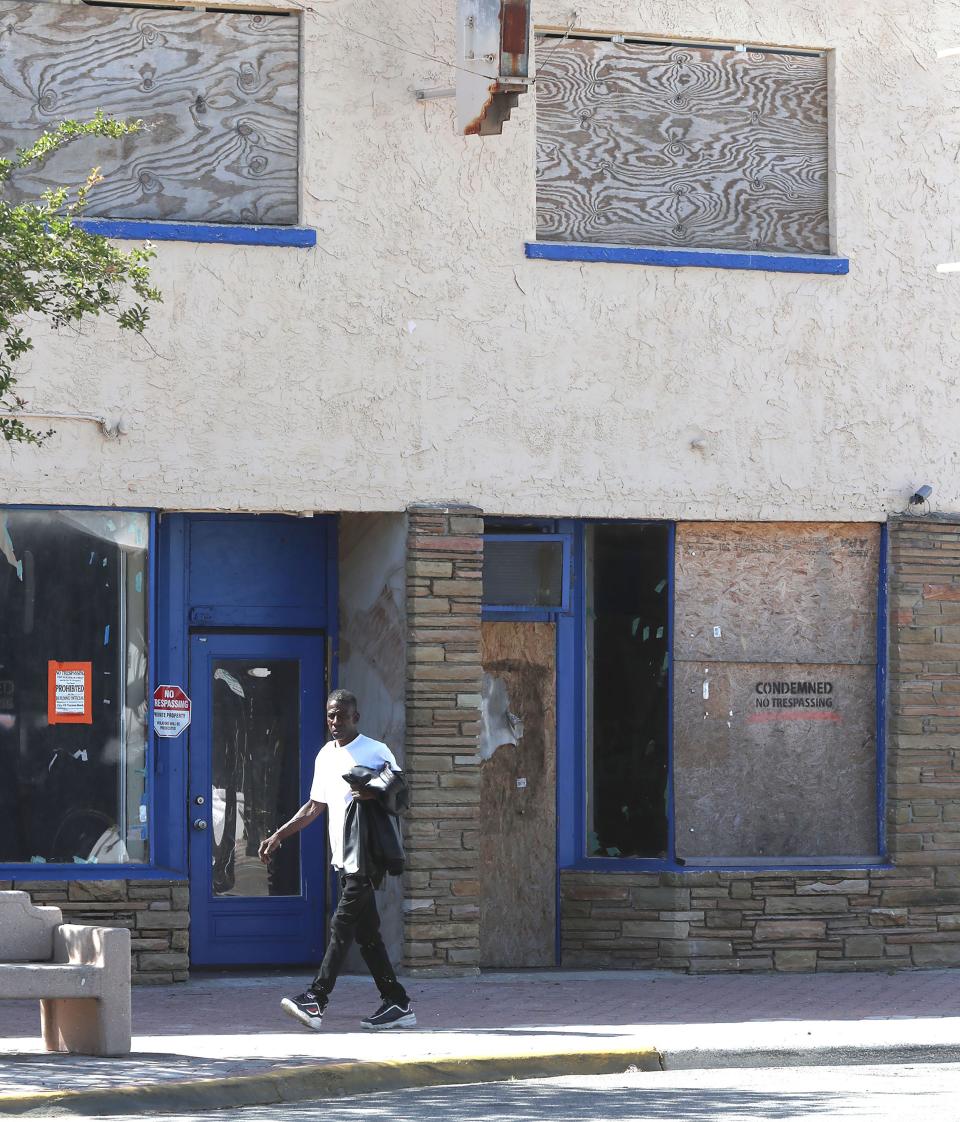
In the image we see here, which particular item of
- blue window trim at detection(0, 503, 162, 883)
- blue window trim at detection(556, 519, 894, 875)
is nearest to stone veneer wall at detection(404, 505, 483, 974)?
A: blue window trim at detection(556, 519, 894, 875)

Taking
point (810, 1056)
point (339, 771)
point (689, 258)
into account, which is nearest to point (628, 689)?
point (689, 258)

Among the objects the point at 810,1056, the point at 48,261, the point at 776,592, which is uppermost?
the point at 48,261

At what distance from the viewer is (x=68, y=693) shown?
42.6 feet

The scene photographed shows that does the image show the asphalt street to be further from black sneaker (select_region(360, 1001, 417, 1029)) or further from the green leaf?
the green leaf

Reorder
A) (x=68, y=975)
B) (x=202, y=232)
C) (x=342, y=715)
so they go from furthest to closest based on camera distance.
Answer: (x=202, y=232)
(x=342, y=715)
(x=68, y=975)

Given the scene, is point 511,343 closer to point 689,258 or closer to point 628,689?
point 689,258

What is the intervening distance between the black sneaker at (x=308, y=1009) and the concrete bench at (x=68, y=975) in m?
1.15

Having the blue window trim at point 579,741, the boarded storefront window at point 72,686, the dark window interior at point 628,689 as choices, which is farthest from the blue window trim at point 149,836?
the dark window interior at point 628,689

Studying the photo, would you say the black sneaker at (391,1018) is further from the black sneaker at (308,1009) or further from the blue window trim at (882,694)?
the blue window trim at (882,694)

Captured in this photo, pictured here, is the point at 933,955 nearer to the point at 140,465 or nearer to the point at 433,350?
the point at 433,350

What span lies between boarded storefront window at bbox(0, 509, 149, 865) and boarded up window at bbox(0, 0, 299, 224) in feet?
6.72

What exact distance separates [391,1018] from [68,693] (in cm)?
328

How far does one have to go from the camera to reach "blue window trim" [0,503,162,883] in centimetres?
1282

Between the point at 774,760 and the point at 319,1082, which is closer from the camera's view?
the point at 319,1082
